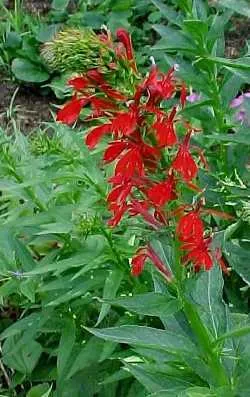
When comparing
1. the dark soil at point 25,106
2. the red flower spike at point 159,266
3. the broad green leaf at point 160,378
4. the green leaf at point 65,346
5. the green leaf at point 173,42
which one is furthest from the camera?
the dark soil at point 25,106

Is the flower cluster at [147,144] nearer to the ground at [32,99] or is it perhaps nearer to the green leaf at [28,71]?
Result: the ground at [32,99]

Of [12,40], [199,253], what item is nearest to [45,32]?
[12,40]

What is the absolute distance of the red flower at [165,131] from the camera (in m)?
1.32

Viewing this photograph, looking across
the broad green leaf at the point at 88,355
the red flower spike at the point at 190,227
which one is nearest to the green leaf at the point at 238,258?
the broad green leaf at the point at 88,355

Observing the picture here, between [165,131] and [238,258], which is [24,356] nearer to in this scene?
[238,258]

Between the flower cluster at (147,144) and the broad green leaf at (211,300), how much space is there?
9.6 inches

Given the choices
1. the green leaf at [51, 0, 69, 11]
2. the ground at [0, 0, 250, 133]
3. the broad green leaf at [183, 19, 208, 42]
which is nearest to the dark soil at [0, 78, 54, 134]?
the ground at [0, 0, 250, 133]

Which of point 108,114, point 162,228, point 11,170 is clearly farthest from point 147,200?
point 11,170

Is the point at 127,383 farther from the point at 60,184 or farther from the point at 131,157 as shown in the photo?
the point at 131,157

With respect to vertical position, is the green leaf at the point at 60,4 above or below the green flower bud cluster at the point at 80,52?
below

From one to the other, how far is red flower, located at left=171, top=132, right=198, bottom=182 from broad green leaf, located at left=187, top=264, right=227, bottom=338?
36 centimetres

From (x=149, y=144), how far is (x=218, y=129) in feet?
3.11

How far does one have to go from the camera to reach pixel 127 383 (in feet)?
7.60

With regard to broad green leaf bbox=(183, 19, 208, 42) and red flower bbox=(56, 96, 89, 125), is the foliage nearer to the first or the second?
broad green leaf bbox=(183, 19, 208, 42)
